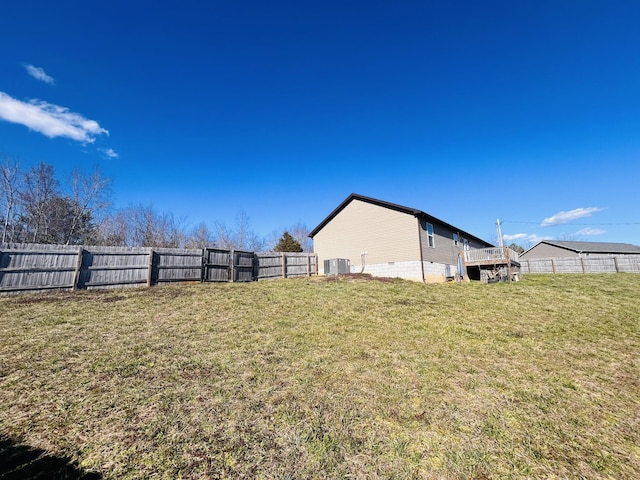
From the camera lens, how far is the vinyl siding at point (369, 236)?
17.7 meters

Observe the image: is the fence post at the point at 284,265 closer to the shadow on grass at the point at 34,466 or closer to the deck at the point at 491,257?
the deck at the point at 491,257

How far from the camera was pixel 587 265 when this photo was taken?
84.7 ft

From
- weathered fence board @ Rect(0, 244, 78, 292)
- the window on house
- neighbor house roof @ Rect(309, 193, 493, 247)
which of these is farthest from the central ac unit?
weathered fence board @ Rect(0, 244, 78, 292)

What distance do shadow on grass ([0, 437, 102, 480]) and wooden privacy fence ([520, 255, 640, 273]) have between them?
3161 centimetres

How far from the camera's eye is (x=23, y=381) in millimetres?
3896

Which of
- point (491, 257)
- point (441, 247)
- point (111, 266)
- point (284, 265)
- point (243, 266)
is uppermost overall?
point (441, 247)

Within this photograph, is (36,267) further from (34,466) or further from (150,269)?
(34,466)

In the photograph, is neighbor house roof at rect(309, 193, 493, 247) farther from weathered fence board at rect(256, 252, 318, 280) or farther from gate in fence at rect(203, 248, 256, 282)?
gate in fence at rect(203, 248, 256, 282)

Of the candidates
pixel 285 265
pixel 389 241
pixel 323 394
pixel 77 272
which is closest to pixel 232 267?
pixel 285 265

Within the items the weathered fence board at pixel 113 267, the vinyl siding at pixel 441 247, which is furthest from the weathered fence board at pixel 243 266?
the vinyl siding at pixel 441 247

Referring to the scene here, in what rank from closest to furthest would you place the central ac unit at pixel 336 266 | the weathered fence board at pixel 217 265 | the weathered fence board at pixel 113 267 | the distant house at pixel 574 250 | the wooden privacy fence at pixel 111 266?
the wooden privacy fence at pixel 111 266 → the weathered fence board at pixel 113 267 → the weathered fence board at pixel 217 265 → the central ac unit at pixel 336 266 → the distant house at pixel 574 250

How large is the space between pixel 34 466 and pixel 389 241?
17.8 metres

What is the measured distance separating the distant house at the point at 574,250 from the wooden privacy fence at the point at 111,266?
36100 millimetres

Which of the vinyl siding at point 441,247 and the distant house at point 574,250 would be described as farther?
the distant house at point 574,250
